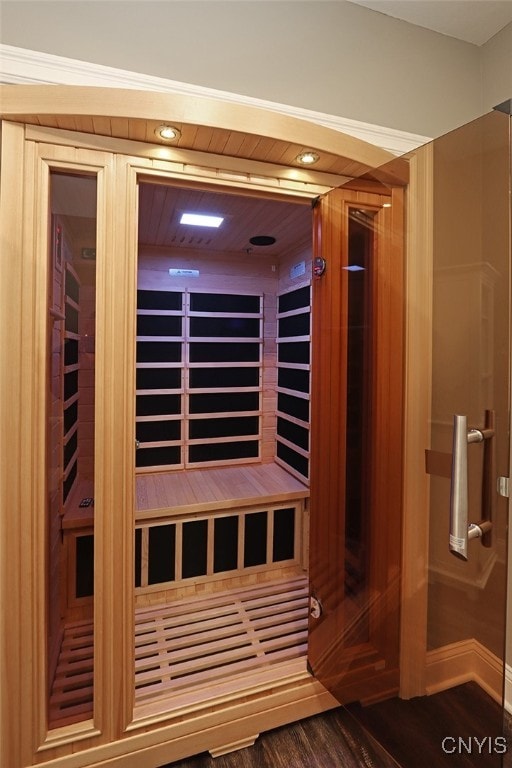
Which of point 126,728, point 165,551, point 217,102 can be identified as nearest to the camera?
point 217,102

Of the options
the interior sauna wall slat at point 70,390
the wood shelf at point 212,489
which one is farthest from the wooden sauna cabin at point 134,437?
the wood shelf at point 212,489

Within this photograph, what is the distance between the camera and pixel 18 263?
44.9 inches

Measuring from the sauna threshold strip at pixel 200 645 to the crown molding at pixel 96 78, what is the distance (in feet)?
5.48

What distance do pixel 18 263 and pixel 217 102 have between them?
74 centimetres

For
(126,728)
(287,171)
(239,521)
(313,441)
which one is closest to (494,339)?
(313,441)

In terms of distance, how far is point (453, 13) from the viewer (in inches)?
61.1

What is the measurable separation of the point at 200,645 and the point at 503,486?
1492 millimetres

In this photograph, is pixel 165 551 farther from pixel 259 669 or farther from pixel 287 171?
pixel 287 171

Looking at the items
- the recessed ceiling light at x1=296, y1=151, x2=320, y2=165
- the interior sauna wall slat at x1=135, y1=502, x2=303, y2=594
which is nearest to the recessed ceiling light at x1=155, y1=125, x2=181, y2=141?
the recessed ceiling light at x1=296, y1=151, x2=320, y2=165

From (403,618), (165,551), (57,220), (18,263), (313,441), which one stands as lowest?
(165,551)

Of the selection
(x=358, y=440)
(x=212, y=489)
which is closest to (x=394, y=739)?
(x=358, y=440)

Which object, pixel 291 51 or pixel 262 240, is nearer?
pixel 291 51

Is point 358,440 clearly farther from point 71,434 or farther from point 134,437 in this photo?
point 71,434

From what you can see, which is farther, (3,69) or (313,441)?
(313,441)
